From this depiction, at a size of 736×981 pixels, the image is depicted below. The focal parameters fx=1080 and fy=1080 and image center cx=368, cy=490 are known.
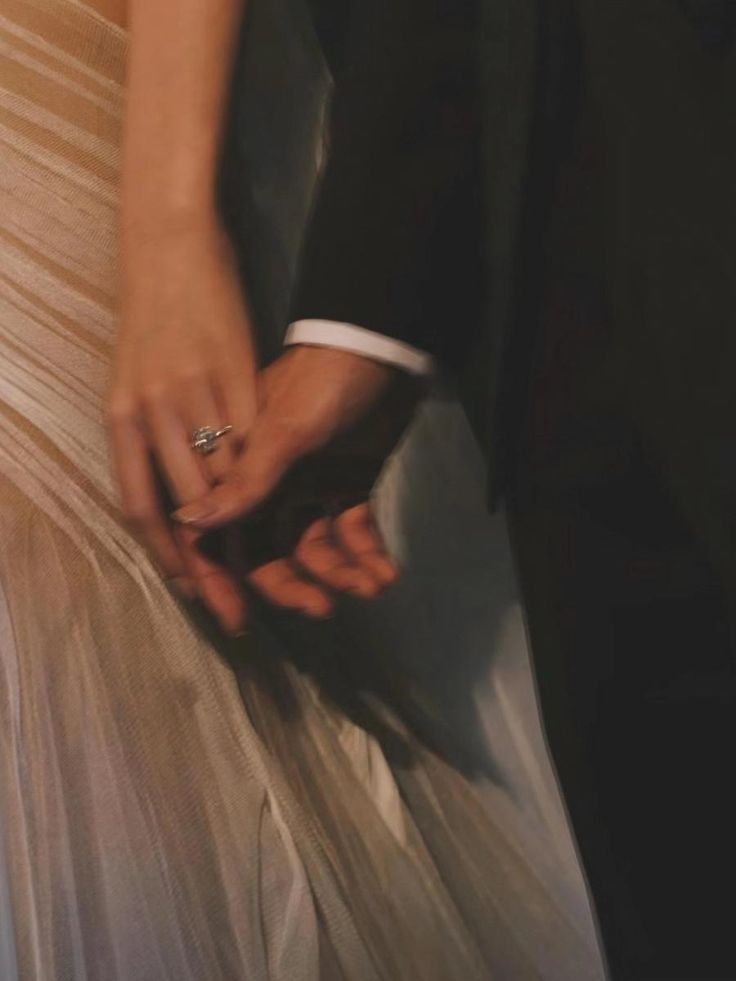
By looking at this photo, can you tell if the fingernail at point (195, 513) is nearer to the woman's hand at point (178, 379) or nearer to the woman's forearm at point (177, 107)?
the woman's hand at point (178, 379)

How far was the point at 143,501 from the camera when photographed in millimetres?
439

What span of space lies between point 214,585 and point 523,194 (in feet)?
0.63

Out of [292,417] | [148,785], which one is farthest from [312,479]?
[148,785]

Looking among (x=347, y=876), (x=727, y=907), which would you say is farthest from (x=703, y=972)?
(x=347, y=876)

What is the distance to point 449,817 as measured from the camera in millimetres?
464

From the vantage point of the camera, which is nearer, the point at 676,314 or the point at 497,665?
the point at 676,314

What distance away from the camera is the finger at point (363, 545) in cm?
45

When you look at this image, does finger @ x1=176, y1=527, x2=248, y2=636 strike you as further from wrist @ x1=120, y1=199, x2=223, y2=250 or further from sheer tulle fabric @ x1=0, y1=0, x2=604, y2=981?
wrist @ x1=120, y1=199, x2=223, y2=250

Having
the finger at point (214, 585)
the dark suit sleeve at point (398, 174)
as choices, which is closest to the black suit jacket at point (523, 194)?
the dark suit sleeve at point (398, 174)

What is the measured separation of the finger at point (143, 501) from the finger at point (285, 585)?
0.03m

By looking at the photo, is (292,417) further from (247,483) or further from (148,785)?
(148,785)

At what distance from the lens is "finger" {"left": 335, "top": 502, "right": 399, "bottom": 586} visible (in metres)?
0.45

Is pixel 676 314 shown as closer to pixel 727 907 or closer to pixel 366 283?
pixel 366 283

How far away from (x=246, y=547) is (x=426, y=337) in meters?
0.11
